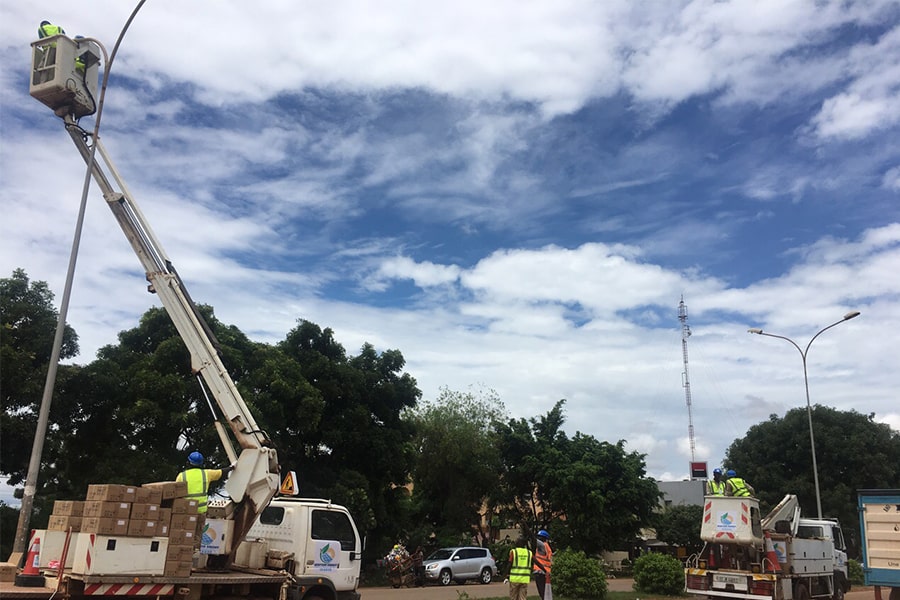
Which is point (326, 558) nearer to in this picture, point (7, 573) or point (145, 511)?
point (145, 511)

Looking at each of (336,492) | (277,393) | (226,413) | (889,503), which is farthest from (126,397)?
(889,503)

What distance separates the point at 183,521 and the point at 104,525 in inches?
36.3

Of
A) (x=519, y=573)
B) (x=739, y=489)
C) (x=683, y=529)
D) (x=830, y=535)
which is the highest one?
(x=739, y=489)

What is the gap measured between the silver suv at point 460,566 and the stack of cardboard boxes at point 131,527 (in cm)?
1851

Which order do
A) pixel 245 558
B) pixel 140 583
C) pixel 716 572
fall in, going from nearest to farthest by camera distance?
pixel 140 583
pixel 245 558
pixel 716 572

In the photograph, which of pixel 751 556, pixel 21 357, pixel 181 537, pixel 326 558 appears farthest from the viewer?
pixel 21 357

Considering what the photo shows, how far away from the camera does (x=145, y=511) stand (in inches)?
315

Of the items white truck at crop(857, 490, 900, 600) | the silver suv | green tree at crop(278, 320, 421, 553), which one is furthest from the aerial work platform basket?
the silver suv

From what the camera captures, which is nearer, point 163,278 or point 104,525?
point 104,525

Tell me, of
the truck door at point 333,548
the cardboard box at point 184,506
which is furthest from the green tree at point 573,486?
the cardboard box at point 184,506

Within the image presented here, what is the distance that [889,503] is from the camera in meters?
13.6

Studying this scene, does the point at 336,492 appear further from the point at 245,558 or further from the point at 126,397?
the point at 245,558

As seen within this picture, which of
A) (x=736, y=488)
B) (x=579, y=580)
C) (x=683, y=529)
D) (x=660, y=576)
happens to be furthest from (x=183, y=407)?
(x=683, y=529)

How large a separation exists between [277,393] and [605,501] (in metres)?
16.0
